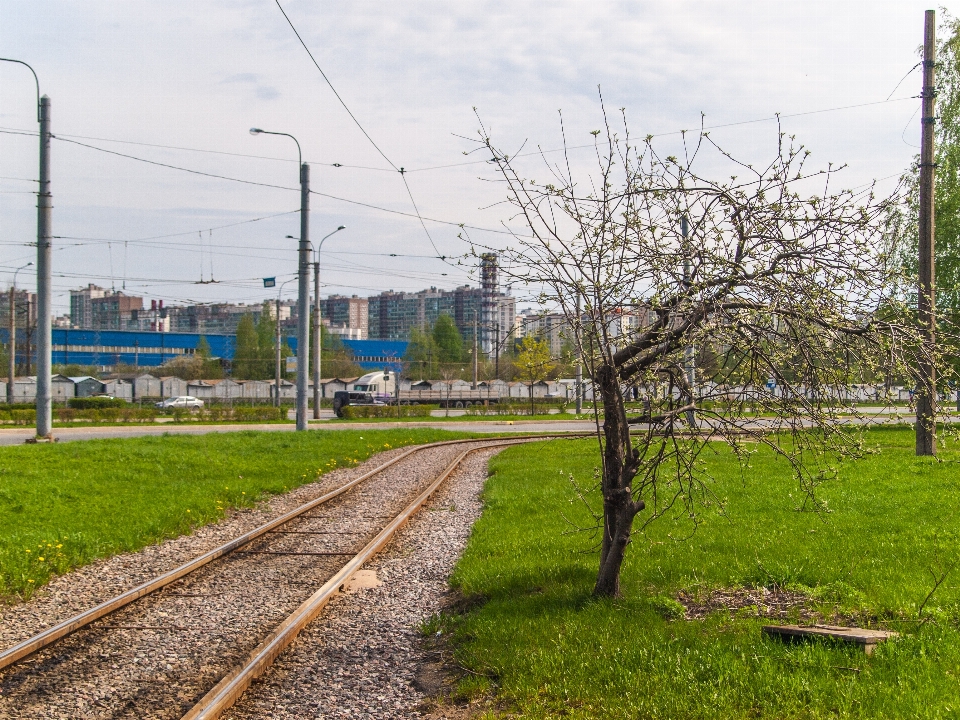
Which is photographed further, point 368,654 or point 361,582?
point 361,582

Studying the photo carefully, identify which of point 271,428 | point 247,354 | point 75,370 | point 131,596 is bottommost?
point 271,428

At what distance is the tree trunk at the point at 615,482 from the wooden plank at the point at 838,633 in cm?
141

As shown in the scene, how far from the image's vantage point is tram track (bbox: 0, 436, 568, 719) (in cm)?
579

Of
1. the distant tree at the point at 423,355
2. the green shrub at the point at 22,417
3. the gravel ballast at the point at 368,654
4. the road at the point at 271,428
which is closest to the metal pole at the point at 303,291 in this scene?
the road at the point at 271,428

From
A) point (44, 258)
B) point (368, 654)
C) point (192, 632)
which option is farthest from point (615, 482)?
point (44, 258)

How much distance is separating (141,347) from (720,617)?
123 metres

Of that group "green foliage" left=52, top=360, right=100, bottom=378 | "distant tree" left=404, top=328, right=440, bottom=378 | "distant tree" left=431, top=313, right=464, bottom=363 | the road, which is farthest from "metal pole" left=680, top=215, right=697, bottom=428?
"distant tree" left=404, top=328, right=440, bottom=378

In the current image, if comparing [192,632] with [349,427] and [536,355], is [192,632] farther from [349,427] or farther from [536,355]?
[349,427]

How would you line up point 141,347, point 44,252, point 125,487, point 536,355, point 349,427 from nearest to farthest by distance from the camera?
point 536,355 → point 125,487 → point 44,252 → point 349,427 → point 141,347

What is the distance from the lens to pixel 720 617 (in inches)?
267

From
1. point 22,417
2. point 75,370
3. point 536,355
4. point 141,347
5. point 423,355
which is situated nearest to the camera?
point 536,355

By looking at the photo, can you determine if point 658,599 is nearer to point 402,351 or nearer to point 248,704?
point 248,704

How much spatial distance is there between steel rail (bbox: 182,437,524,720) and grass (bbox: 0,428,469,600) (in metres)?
2.86

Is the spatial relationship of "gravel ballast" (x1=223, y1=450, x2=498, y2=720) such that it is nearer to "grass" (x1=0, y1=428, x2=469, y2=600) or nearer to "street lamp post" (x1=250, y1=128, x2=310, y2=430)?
"grass" (x1=0, y1=428, x2=469, y2=600)
